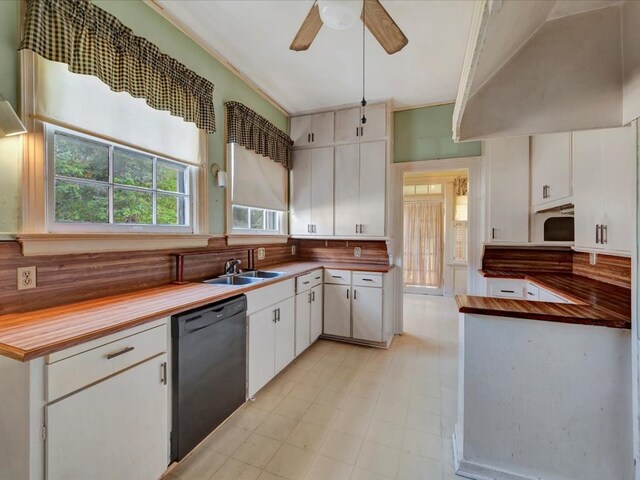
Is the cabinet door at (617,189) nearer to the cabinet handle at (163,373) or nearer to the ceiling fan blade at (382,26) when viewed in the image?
the ceiling fan blade at (382,26)

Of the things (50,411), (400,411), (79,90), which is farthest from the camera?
(400,411)

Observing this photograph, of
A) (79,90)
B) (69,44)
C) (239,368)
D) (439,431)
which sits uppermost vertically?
(69,44)

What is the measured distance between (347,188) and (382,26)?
200 cm

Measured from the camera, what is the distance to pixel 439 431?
1.89 metres

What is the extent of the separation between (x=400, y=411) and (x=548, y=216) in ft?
8.77

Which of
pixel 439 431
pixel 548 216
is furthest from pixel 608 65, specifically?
pixel 548 216

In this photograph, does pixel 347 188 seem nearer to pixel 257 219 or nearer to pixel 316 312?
pixel 257 219

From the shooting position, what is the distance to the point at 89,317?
131cm

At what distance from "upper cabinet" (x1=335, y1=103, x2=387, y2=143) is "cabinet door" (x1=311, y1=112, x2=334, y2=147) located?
0.09 metres

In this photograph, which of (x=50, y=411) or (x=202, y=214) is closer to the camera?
(x=50, y=411)

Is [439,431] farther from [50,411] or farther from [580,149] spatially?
[580,149]

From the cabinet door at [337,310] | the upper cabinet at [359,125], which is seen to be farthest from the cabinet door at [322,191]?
the cabinet door at [337,310]

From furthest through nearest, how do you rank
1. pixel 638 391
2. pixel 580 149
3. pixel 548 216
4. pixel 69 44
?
pixel 548 216, pixel 580 149, pixel 69 44, pixel 638 391

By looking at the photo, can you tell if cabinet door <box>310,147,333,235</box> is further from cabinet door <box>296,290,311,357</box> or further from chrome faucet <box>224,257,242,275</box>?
chrome faucet <box>224,257,242,275</box>
